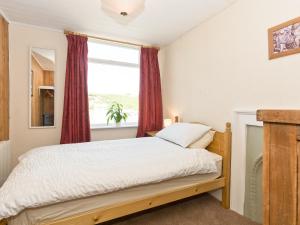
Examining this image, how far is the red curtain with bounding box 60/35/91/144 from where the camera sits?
2.84 meters

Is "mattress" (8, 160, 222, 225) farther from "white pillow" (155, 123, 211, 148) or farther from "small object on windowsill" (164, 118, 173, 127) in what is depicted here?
"small object on windowsill" (164, 118, 173, 127)

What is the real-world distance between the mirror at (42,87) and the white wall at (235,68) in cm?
211

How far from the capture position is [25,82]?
272 centimetres

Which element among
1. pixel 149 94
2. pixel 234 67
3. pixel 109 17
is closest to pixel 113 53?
pixel 109 17

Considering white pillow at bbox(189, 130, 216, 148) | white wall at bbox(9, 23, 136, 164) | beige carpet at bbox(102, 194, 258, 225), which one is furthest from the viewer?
white wall at bbox(9, 23, 136, 164)

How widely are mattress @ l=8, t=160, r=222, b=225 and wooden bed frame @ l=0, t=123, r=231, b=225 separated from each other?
1.2 inches

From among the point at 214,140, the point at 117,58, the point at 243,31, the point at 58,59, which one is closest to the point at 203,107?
the point at 214,140

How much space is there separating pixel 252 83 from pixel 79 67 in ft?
8.06

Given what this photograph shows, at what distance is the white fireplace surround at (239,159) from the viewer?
2043 mm

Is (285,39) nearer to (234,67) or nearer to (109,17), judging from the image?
(234,67)

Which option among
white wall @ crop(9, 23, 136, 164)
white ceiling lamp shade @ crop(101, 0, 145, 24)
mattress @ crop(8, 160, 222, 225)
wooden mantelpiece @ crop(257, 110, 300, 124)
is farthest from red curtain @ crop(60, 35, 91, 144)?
wooden mantelpiece @ crop(257, 110, 300, 124)

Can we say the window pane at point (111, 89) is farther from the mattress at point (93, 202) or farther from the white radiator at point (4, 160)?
the mattress at point (93, 202)

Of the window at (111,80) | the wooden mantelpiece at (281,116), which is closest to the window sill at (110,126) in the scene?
the window at (111,80)

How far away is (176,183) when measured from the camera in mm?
1822
